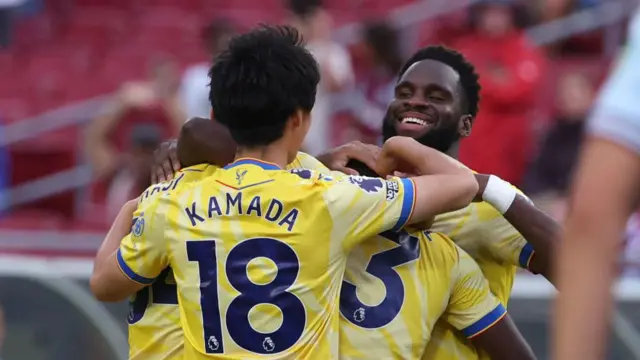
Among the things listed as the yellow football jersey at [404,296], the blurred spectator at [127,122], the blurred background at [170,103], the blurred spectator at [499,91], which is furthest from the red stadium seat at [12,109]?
the yellow football jersey at [404,296]

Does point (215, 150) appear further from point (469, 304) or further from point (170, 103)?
point (170, 103)

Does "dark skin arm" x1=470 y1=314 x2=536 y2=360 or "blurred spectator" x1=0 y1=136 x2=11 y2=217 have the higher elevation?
"dark skin arm" x1=470 y1=314 x2=536 y2=360

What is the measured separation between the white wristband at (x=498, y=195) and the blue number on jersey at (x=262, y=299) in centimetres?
56

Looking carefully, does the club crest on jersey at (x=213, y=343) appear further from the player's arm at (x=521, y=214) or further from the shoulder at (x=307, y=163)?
the player's arm at (x=521, y=214)

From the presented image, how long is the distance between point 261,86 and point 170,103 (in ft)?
19.1

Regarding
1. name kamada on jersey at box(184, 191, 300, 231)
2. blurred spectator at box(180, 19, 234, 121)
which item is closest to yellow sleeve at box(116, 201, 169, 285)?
name kamada on jersey at box(184, 191, 300, 231)

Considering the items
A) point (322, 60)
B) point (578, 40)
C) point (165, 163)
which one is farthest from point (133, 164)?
point (165, 163)

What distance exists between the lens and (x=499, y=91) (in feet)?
26.5

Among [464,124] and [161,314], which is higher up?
[464,124]

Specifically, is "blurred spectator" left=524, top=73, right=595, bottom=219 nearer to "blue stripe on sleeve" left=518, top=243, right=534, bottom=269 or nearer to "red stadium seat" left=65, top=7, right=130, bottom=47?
"blue stripe on sleeve" left=518, top=243, right=534, bottom=269

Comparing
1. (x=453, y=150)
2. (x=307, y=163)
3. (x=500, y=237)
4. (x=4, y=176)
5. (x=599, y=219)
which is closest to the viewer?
(x=599, y=219)

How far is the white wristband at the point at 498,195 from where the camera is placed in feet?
10.5

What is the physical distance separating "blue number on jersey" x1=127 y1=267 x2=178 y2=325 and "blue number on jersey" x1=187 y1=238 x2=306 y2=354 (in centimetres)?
27

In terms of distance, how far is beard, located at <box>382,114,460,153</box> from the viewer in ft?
11.3
